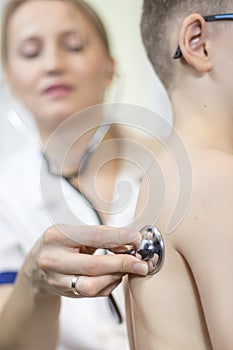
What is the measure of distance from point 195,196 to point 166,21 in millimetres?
244

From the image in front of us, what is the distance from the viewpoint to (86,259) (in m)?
0.58

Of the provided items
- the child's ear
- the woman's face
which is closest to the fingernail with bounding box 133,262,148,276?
the child's ear

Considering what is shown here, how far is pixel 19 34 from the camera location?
0.93m

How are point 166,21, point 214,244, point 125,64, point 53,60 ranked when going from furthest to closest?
point 125,64 < point 53,60 < point 166,21 < point 214,244

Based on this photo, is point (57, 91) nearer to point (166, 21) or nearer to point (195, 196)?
Result: point (166, 21)

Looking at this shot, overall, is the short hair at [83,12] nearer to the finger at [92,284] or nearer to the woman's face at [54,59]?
the woman's face at [54,59]

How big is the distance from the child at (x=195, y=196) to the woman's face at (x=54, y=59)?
0.99ft

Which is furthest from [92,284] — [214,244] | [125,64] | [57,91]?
[125,64]

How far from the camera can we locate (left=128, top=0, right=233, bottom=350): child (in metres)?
0.52

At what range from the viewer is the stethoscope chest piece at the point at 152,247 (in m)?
0.55

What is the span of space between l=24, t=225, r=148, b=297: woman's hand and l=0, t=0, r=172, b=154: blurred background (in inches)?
19.4

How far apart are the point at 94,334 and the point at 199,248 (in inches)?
16.9

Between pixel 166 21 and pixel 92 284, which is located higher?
pixel 166 21

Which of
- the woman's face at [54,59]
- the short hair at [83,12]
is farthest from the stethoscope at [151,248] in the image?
the short hair at [83,12]
